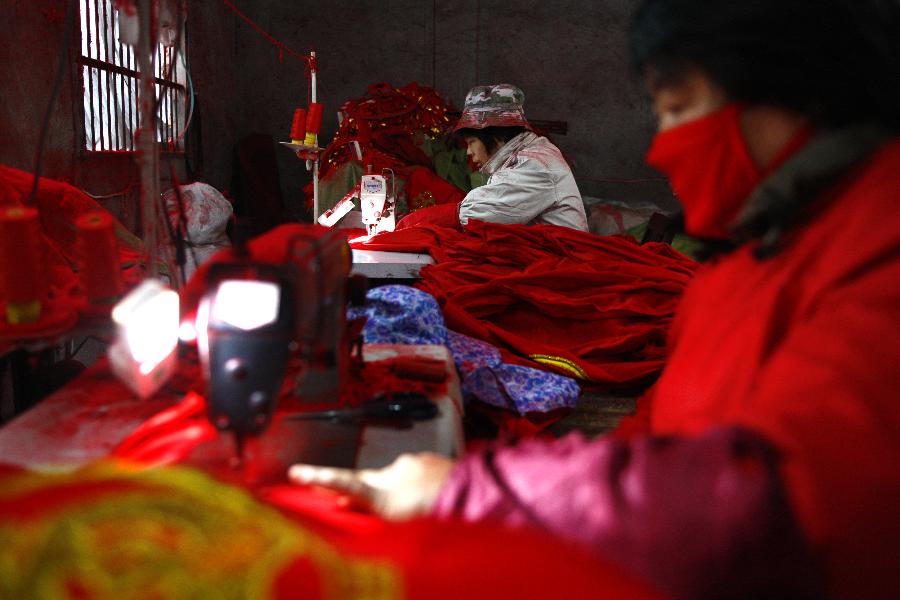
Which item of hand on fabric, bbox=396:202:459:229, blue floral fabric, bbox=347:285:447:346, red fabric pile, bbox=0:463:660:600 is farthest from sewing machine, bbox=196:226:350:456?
hand on fabric, bbox=396:202:459:229

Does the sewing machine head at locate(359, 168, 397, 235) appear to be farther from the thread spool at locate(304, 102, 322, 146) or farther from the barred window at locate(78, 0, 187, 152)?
the barred window at locate(78, 0, 187, 152)

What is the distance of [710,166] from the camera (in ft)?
3.75

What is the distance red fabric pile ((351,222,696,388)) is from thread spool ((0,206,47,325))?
82.1 inches

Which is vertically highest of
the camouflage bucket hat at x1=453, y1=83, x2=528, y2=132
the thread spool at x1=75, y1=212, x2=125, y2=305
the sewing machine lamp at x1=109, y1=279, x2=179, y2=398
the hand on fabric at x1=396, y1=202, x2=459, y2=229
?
the camouflage bucket hat at x1=453, y1=83, x2=528, y2=132

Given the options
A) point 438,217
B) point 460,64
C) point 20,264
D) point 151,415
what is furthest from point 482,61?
point 151,415

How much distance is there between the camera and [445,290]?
3.52m

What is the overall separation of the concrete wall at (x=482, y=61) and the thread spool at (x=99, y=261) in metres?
5.98

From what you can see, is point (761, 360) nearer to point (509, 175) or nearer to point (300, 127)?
point (300, 127)

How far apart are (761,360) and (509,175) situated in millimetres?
3271

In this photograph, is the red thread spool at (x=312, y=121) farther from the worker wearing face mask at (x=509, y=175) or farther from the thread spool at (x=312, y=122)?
the worker wearing face mask at (x=509, y=175)

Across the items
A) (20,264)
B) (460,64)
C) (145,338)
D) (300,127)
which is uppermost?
(460,64)

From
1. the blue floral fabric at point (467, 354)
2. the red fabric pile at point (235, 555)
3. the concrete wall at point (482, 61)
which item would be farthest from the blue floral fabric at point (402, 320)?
the concrete wall at point (482, 61)

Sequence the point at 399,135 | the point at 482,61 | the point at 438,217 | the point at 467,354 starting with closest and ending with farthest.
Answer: the point at 467,354, the point at 438,217, the point at 399,135, the point at 482,61

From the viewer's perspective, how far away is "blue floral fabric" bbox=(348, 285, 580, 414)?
2459mm
